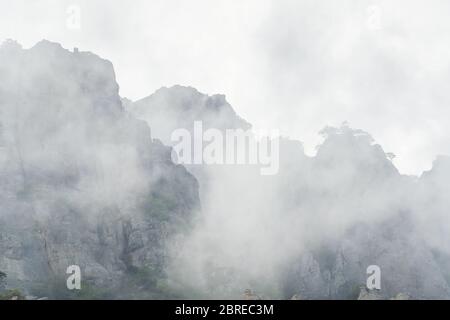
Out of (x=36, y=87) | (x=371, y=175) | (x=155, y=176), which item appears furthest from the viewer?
(x=371, y=175)

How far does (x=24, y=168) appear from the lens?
139m

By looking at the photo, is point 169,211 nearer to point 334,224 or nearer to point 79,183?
point 79,183

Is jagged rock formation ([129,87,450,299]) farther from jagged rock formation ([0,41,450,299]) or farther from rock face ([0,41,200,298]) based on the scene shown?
rock face ([0,41,200,298])

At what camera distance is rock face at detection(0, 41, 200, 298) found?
12312 cm

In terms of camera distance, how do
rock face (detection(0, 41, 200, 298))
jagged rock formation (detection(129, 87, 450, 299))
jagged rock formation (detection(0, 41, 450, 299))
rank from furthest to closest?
jagged rock formation (detection(129, 87, 450, 299)), jagged rock formation (detection(0, 41, 450, 299)), rock face (detection(0, 41, 200, 298))

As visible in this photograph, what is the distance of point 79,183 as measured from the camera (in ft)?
472

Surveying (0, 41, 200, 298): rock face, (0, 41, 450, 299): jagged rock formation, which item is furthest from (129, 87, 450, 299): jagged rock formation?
(0, 41, 200, 298): rock face

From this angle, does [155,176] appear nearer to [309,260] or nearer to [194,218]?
[194,218]

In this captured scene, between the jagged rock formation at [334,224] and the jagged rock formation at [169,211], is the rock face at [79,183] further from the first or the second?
the jagged rock formation at [334,224]

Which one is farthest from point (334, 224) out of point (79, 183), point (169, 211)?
point (79, 183)

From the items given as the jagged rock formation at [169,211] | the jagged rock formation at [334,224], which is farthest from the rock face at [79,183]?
the jagged rock formation at [334,224]
